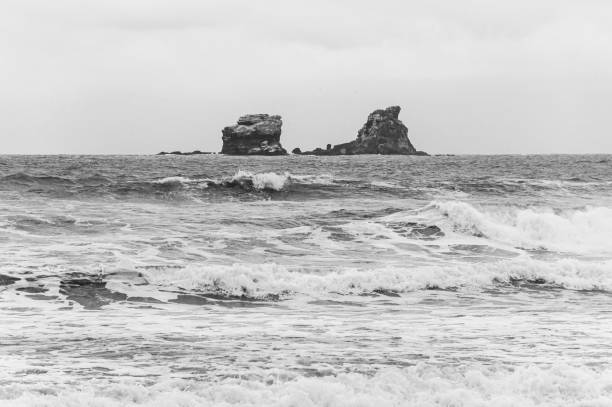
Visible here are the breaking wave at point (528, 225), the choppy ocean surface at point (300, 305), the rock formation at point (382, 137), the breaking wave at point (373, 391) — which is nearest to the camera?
the breaking wave at point (373, 391)

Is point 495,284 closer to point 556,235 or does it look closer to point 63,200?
point 556,235

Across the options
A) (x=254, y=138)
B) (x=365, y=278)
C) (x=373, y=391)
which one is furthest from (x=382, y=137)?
(x=373, y=391)

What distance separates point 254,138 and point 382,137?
35.3m

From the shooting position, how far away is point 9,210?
20312 mm

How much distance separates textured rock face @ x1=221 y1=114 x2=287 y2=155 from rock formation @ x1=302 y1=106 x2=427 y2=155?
22.8m

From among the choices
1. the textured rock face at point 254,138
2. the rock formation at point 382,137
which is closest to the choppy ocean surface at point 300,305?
the textured rock face at point 254,138

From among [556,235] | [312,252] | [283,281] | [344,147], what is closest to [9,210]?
[312,252]

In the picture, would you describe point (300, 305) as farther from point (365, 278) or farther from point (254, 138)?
point (254, 138)

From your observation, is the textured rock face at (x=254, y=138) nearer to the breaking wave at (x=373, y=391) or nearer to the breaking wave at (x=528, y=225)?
the breaking wave at (x=528, y=225)

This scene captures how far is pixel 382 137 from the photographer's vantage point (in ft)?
510

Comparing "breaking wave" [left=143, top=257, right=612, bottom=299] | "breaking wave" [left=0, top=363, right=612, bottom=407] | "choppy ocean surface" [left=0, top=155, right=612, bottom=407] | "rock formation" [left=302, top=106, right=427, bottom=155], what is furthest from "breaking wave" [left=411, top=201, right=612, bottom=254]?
"rock formation" [left=302, top=106, right=427, bottom=155]

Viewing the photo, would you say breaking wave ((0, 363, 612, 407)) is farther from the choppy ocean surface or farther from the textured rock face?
the textured rock face

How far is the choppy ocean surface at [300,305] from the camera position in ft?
22.4

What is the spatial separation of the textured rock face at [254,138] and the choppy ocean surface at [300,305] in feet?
345
